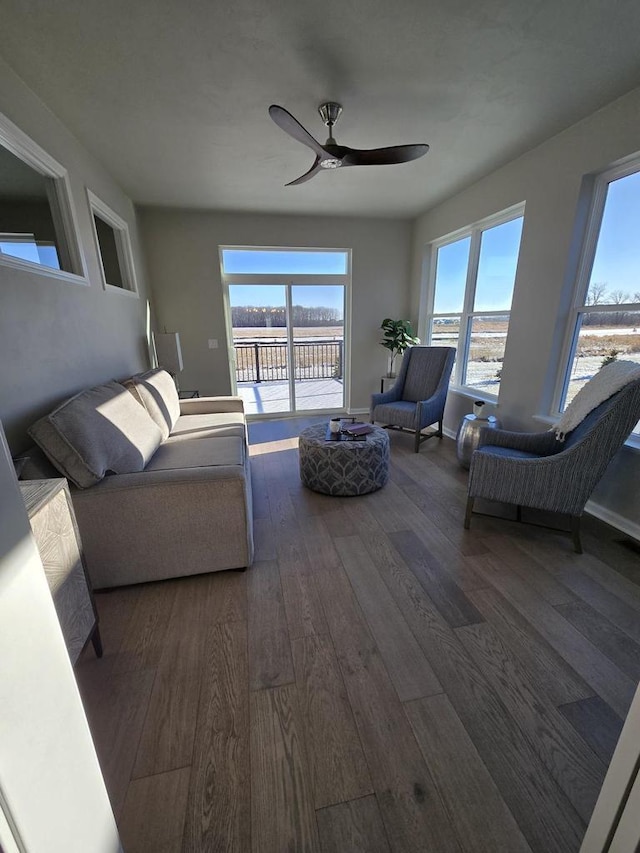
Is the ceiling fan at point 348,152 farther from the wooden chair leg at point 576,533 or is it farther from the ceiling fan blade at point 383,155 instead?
the wooden chair leg at point 576,533

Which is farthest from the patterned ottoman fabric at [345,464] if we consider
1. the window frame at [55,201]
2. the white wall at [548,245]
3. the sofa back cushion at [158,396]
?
the window frame at [55,201]

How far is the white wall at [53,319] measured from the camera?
1.74 m

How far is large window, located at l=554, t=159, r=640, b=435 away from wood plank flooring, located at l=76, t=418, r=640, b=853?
4.33ft

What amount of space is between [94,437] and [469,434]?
278 cm

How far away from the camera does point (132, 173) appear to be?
3.09 meters

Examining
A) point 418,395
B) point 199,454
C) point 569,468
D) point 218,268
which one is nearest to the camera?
point 569,468

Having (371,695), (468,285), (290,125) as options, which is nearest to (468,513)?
(371,695)

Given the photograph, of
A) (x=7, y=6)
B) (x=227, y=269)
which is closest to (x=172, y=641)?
(x=7, y=6)

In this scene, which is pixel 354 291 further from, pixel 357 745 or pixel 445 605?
pixel 357 745

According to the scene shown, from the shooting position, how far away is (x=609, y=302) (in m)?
2.43

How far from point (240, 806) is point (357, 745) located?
384mm

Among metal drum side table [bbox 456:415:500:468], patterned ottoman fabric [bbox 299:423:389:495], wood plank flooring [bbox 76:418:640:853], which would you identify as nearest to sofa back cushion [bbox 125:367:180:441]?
patterned ottoman fabric [bbox 299:423:389:495]

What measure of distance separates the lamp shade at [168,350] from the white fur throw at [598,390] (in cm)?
366

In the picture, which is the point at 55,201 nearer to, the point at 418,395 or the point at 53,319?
the point at 53,319
